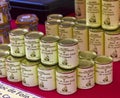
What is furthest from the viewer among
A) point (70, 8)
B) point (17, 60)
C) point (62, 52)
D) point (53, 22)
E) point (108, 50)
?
point (70, 8)

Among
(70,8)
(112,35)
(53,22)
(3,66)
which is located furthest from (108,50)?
(70,8)

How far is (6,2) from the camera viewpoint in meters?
1.49

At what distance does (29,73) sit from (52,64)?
0.09m

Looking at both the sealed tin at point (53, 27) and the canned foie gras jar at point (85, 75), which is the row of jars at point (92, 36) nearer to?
the sealed tin at point (53, 27)

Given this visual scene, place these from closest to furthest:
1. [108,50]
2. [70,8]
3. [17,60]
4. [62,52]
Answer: [62,52]
[17,60]
[108,50]
[70,8]

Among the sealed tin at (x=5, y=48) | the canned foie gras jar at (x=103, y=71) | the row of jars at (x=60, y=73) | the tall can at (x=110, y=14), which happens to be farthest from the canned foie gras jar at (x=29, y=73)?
the tall can at (x=110, y=14)

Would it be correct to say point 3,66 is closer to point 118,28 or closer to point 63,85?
point 63,85

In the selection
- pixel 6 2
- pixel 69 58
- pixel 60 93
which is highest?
pixel 6 2

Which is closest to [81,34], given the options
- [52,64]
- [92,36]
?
[92,36]

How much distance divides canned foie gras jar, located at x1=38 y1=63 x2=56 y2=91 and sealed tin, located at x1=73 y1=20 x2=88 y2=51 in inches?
9.9

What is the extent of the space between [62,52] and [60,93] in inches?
5.6

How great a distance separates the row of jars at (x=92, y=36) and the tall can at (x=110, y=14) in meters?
0.03

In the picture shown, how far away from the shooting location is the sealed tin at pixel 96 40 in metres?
1.38

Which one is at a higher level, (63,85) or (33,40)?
(33,40)
